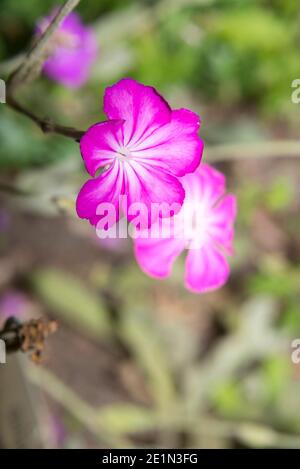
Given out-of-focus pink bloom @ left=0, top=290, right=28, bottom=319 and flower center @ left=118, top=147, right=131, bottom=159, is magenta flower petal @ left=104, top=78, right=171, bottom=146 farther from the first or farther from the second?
out-of-focus pink bloom @ left=0, top=290, right=28, bottom=319

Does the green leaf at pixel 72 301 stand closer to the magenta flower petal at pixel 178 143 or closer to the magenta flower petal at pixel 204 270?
the magenta flower petal at pixel 204 270

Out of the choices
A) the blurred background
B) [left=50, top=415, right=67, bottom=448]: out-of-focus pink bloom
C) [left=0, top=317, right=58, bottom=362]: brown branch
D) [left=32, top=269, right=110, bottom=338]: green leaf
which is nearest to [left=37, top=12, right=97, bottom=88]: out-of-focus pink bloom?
the blurred background

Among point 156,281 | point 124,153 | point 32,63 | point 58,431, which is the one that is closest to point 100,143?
point 124,153

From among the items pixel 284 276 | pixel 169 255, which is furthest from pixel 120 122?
pixel 284 276

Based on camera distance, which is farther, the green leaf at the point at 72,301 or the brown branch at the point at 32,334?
the green leaf at the point at 72,301

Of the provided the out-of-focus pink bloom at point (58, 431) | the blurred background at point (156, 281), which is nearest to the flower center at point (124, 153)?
the blurred background at point (156, 281)
